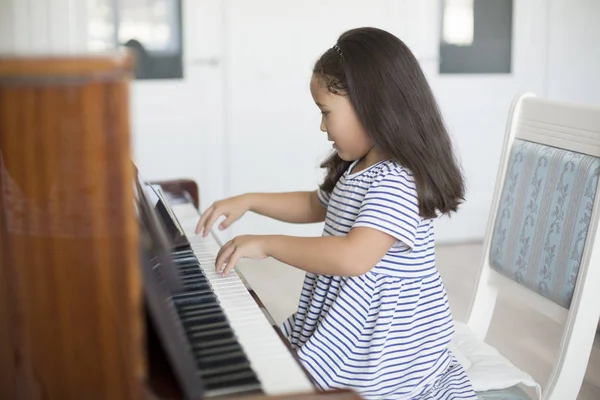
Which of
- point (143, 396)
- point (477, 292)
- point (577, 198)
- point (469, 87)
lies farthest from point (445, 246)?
point (143, 396)

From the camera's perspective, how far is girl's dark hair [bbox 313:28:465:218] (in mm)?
1391

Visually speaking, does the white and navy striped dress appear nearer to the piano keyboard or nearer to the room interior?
the piano keyboard

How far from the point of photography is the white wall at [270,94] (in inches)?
149

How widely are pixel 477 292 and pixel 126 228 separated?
3.85 feet

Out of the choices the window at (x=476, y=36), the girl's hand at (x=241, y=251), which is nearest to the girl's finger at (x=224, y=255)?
the girl's hand at (x=241, y=251)

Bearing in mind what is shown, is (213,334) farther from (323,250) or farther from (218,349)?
(323,250)

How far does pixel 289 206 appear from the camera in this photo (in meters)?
1.76

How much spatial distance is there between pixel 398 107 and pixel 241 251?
1.22 feet

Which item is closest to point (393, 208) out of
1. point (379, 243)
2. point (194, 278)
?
point (379, 243)

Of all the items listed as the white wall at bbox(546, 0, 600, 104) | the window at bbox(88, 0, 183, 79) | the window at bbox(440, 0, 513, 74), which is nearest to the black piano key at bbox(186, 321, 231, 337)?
the window at bbox(88, 0, 183, 79)

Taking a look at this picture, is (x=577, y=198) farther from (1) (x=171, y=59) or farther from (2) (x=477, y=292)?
(1) (x=171, y=59)

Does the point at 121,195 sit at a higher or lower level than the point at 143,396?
higher

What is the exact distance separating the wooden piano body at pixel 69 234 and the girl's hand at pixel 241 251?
53 cm

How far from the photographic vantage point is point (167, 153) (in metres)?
3.85
